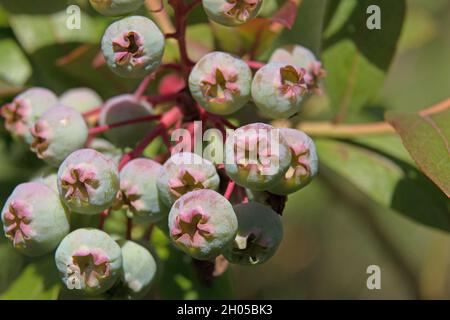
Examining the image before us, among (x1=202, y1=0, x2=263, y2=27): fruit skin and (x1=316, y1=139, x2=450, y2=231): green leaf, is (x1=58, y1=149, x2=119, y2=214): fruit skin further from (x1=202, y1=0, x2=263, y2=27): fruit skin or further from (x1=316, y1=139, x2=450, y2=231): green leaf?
(x1=316, y1=139, x2=450, y2=231): green leaf

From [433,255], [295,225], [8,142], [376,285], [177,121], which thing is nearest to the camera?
[177,121]

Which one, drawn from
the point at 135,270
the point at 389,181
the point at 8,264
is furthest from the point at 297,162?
the point at 8,264

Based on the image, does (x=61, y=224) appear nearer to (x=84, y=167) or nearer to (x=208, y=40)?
(x=84, y=167)

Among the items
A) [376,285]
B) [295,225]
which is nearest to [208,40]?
[376,285]

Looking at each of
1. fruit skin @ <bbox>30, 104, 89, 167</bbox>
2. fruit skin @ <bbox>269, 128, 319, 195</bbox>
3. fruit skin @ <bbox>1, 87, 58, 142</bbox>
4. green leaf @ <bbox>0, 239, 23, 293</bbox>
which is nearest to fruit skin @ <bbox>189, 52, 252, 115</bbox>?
fruit skin @ <bbox>269, 128, 319, 195</bbox>

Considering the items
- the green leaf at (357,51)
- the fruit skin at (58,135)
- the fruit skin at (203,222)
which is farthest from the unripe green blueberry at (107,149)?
the green leaf at (357,51)

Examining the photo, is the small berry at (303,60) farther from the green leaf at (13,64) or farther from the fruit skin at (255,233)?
the green leaf at (13,64)
